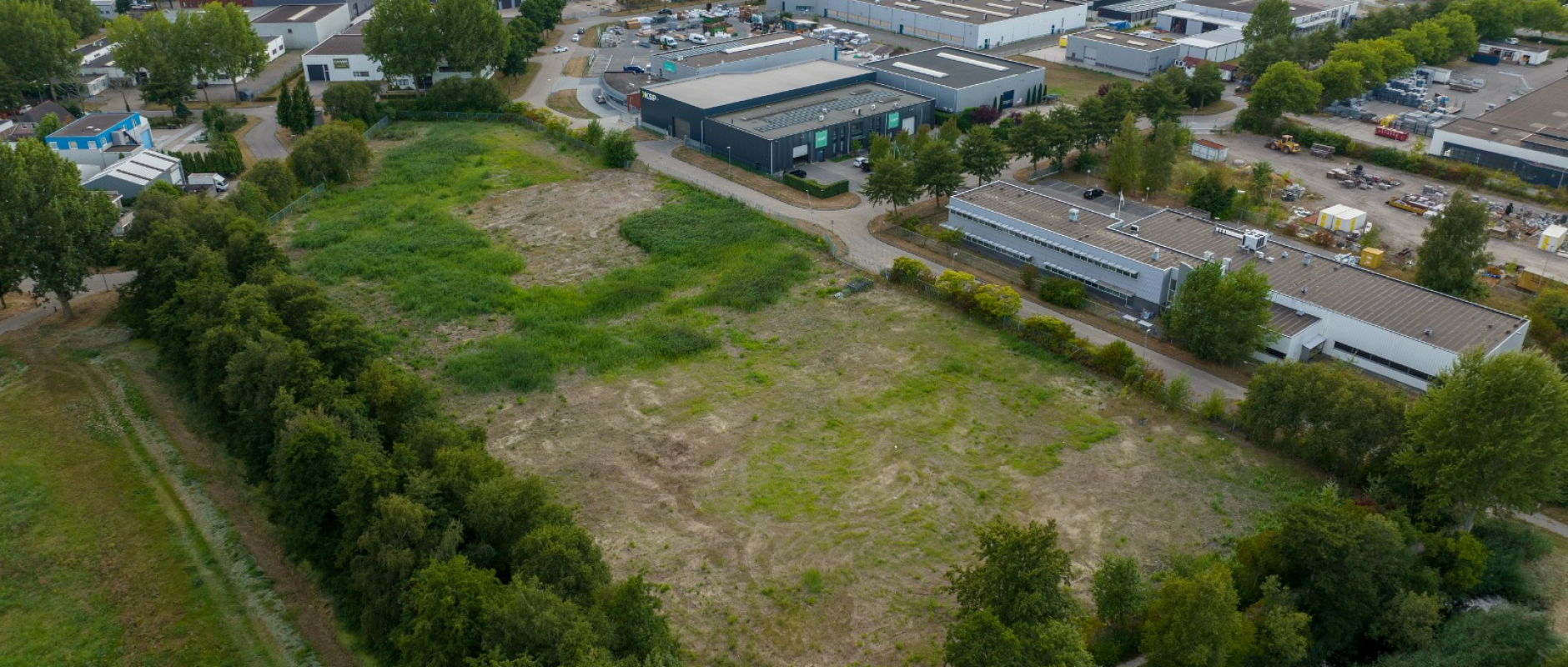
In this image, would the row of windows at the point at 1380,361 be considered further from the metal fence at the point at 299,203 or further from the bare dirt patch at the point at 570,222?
the metal fence at the point at 299,203

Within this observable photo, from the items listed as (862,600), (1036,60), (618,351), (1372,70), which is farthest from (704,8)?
(862,600)

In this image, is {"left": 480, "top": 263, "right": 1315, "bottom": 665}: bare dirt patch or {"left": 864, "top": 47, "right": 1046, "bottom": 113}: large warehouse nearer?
{"left": 480, "top": 263, "right": 1315, "bottom": 665}: bare dirt patch

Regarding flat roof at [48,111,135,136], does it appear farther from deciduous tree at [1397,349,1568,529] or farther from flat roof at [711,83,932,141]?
deciduous tree at [1397,349,1568,529]

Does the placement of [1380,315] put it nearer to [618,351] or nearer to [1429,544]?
[1429,544]


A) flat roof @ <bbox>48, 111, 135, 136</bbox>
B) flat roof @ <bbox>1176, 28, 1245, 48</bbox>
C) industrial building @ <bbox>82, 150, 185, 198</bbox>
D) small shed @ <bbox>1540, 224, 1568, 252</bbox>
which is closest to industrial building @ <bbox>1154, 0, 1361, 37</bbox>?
flat roof @ <bbox>1176, 28, 1245, 48</bbox>

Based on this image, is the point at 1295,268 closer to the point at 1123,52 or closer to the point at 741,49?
the point at 1123,52
